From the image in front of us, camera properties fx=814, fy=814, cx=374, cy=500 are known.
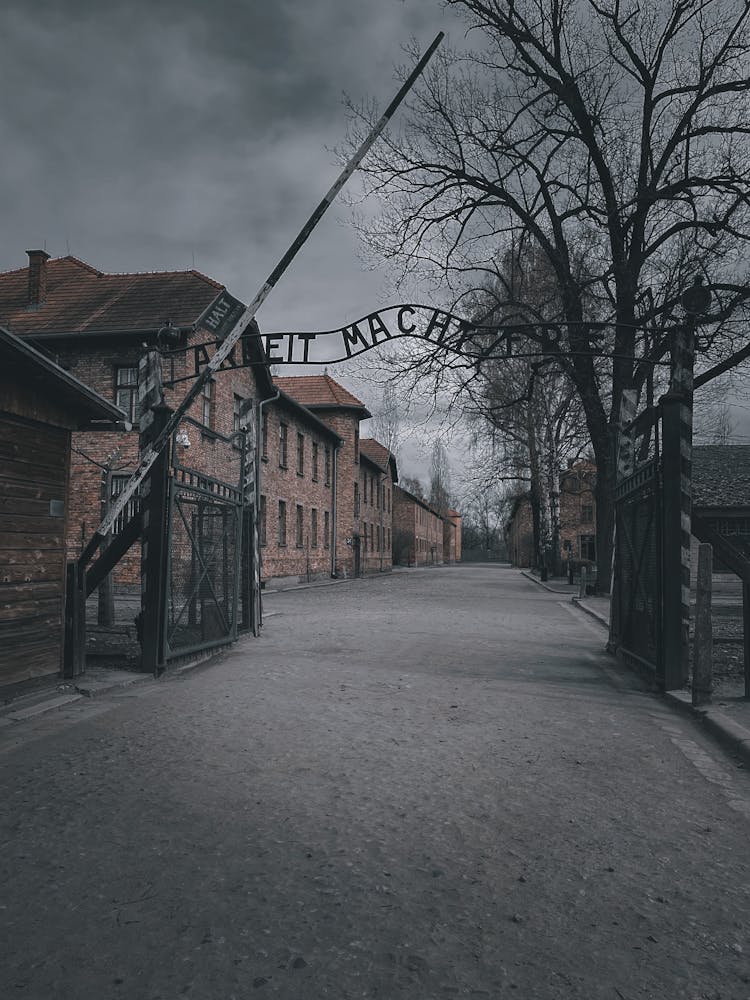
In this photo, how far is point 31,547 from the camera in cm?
716

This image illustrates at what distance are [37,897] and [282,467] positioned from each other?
28.3 m

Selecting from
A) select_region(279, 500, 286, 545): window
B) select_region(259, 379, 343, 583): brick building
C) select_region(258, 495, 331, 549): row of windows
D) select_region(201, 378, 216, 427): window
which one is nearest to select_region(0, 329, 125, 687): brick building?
select_region(201, 378, 216, 427): window

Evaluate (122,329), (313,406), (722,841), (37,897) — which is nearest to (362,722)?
(722,841)

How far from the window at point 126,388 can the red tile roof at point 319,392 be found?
18705 mm

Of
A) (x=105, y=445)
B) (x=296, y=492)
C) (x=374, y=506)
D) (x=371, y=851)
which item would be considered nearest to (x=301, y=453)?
(x=296, y=492)

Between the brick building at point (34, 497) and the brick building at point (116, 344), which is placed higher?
the brick building at point (116, 344)

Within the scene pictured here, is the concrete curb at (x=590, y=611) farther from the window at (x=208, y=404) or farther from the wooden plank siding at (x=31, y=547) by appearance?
the window at (x=208, y=404)

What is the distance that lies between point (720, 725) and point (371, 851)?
3.44 m

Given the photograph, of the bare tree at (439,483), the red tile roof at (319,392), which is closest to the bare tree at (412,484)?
the bare tree at (439,483)

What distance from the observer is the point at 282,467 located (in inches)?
1222

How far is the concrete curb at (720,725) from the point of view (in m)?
5.23

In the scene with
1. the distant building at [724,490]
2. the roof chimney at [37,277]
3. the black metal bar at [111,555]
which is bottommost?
the black metal bar at [111,555]

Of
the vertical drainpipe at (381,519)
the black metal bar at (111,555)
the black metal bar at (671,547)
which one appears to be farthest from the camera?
the vertical drainpipe at (381,519)

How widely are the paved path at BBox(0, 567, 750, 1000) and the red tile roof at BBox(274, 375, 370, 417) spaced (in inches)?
1386
